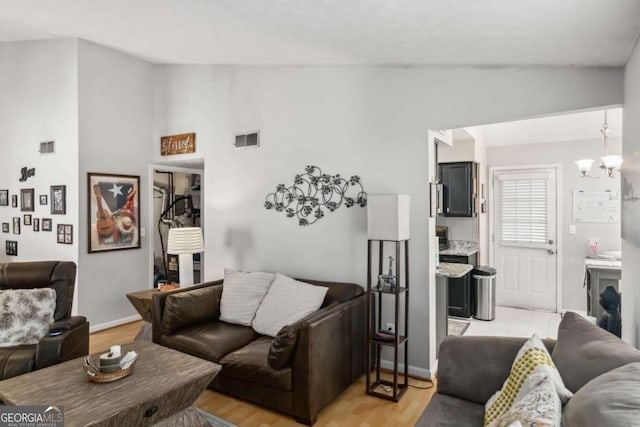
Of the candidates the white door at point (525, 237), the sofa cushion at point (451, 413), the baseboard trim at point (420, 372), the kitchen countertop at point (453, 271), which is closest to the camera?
the sofa cushion at point (451, 413)

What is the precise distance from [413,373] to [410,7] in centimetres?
274

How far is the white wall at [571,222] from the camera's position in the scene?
4.84 metres

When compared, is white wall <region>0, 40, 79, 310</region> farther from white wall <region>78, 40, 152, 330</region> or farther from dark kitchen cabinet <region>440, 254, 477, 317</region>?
dark kitchen cabinet <region>440, 254, 477, 317</region>

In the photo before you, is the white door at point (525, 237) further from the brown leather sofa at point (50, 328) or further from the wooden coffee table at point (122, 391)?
the brown leather sofa at point (50, 328)

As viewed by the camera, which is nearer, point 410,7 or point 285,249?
point 410,7

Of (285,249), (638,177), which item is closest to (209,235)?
(285,249)

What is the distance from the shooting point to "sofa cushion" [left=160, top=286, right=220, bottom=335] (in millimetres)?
3156

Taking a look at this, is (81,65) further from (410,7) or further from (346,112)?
(410,7)

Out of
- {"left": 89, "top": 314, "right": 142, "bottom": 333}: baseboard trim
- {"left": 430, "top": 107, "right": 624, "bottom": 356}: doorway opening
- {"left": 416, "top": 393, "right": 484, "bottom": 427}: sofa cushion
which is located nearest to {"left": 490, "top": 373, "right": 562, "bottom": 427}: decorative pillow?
{"left": 416, "top": 393, "right": 484, "bottom": 427}: sofa cushion

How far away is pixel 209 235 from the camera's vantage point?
448cm

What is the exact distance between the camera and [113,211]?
4680 mm

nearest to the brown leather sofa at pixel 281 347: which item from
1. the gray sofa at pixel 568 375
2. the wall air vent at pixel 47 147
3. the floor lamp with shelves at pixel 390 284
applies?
the floor lamp with shelves at pixel 390 284

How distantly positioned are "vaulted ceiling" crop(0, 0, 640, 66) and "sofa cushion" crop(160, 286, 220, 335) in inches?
86.9

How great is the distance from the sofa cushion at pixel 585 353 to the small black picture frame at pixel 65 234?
4721 mm
